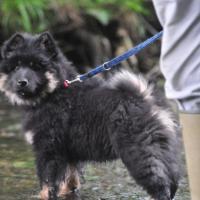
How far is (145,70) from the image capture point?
39.3 ft

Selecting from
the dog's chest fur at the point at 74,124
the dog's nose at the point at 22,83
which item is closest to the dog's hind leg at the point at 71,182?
the dog's chest fur at the point at 74,124

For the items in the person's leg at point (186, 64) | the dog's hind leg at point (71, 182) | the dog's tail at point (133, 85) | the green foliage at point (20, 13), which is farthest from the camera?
the green foliage at point (20, 13)

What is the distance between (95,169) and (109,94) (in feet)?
4.49

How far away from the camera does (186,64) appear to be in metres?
2.86

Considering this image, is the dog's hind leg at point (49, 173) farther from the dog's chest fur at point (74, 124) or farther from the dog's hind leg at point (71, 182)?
the dog's hind leg at point (71, 182)

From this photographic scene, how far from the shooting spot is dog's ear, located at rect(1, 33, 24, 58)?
181 inches

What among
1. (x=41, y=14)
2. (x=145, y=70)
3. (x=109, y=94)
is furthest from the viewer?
(x=145, y=70)

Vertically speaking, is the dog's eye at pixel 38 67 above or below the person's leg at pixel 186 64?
above

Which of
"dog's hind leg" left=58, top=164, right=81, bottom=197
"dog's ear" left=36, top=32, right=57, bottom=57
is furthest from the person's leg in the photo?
"dog's hind leg" left=58, top=164, right=81, bottom=197

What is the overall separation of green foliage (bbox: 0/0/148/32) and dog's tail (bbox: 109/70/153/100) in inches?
265

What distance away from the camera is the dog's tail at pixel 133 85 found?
13.8 feet

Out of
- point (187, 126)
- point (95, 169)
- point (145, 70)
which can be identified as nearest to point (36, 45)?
point (95, 169)

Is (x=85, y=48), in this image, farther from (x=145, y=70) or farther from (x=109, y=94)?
(x=109, y=94)

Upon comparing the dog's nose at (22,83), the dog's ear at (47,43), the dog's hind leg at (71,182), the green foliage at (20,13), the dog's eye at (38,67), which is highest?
the green foliage at (20,13)
